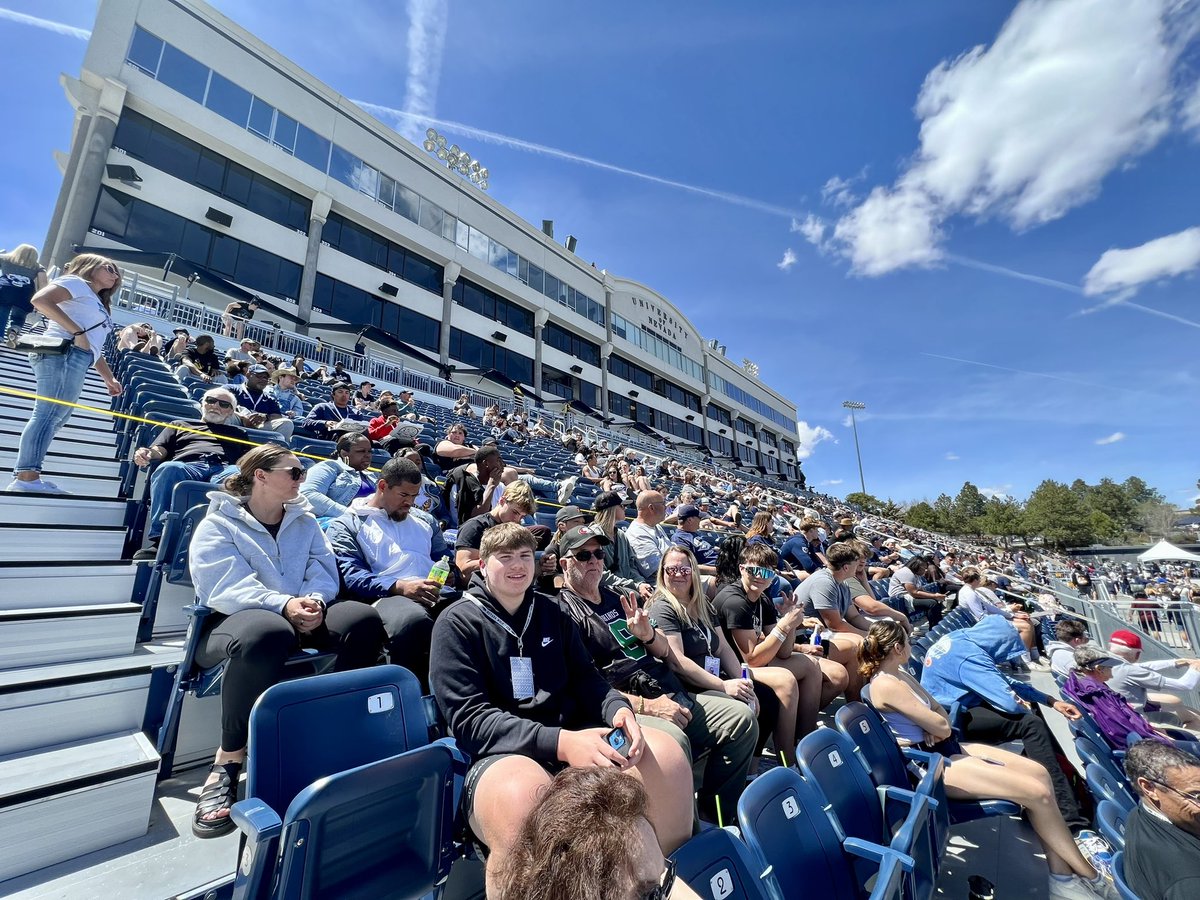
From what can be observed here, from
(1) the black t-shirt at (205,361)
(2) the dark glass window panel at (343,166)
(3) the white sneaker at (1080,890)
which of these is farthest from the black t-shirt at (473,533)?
(2) the dark glass window panel at (343,166)

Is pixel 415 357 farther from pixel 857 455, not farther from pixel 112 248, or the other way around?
pixel 857 455

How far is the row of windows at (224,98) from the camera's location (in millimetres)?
15594

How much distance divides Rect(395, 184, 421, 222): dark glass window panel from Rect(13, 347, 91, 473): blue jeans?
21.7 meters

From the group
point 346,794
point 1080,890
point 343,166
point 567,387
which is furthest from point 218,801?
point 567,387

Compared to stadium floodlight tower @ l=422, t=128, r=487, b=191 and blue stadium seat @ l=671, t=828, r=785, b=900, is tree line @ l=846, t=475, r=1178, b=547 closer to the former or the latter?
stadium floodlight tower @ l=422, t=128, r=487, b=191

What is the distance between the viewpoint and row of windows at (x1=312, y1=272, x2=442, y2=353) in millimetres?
20125

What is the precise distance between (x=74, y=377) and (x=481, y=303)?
78.2ft

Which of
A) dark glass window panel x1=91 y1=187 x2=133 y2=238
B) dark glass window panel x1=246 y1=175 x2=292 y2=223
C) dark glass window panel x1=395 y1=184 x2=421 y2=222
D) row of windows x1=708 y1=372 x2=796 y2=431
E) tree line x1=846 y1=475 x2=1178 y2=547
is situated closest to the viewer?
dark glass window panel x1=91 y1=187 x2=133 y2=238

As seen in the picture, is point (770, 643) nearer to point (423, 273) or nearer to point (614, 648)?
point (614, 648)

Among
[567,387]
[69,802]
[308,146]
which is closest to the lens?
[69,802]

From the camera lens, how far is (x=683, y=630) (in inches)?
125

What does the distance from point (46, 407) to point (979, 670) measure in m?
6.77

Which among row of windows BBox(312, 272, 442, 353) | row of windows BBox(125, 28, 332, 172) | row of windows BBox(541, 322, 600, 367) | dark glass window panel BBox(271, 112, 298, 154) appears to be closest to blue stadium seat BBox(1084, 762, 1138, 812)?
row of windows BBox(312, 272, 442, 353)

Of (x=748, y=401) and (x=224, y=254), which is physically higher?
(x=748, y=401)
